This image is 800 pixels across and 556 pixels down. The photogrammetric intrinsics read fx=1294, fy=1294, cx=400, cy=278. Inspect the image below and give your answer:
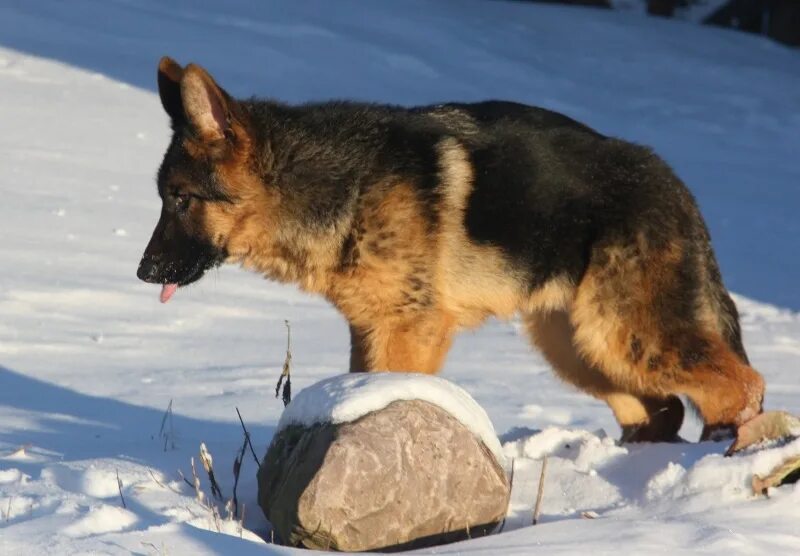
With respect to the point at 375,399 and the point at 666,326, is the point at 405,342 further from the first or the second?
the point at 666,326

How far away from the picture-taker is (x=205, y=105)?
525 cm

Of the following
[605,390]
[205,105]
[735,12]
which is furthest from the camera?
[735,12]

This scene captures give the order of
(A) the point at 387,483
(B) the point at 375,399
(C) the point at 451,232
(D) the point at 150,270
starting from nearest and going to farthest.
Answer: (A) the point at 387,483
(B) the point at 375,399
(C) the point at 451,232
(D) the point at 150,270

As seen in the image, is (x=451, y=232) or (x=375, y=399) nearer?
(x=375, y=399)

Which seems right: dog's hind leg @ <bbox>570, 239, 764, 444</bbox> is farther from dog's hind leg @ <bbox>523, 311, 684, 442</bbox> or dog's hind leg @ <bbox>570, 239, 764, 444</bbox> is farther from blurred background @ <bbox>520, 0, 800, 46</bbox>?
blurred background @ <bbox>520, 0, 800, 46</bbox>

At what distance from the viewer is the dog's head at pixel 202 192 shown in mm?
5363

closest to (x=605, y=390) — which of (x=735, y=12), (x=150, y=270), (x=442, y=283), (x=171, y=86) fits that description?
(x=442, y=283)

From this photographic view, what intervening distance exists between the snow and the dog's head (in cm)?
108

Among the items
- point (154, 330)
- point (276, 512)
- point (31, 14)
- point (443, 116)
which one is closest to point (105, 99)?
point (31, 14)

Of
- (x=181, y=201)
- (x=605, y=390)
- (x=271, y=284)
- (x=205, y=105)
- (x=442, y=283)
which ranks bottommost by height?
(x=271, y=284)

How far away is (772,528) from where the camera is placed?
14.1ft

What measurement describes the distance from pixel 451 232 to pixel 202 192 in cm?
105

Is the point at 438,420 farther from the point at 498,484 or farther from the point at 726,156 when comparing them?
the point at 726,156

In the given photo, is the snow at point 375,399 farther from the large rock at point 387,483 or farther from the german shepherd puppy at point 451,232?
the german shepherd puppy at point 451,232
